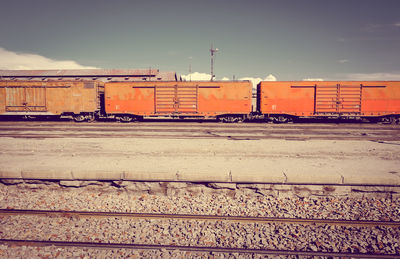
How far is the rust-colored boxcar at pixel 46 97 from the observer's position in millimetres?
20094

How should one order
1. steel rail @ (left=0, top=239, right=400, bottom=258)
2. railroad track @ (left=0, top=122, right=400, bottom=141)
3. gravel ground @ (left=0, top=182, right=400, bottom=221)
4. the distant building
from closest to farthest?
steel rail @ (left=0, top=239, right=400, bottom=258) < gravel ground @ (left=0, top=182, right=400, bottom=221) < railroad track @ (left=0, top=122, right=400, bottom=141) < the distant building

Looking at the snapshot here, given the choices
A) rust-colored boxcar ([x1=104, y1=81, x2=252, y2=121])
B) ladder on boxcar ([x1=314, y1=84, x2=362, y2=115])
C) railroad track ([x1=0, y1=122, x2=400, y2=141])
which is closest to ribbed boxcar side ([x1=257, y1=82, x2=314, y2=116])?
ladder on boxcar ([x1=314, y1=84, x2=362, y2=115])

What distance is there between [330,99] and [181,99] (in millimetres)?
12182

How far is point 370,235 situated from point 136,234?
14.6ft

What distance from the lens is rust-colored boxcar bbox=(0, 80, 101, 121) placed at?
2009cm

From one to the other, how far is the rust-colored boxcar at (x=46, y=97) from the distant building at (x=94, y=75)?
3494cm

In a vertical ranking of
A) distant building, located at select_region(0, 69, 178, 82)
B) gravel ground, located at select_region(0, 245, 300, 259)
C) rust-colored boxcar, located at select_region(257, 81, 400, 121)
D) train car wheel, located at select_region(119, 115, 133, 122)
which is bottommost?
gravel ground, located at select_region(0, 245, 300, 259)

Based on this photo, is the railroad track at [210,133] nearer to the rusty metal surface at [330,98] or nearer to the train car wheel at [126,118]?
the rusty metal surface at [330,98]

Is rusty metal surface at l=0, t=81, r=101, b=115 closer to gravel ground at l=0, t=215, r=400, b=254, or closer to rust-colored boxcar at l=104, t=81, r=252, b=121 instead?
rust-colored boxcar at l=104, t=81, r=252, b=121

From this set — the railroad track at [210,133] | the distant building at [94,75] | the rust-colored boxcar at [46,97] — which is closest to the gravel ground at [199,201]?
the railroad track at [210,133]

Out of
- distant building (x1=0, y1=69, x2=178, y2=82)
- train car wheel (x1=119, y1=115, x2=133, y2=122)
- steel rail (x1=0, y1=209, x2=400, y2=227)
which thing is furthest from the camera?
distant building (x1=0, y1=69, x2=178, y2=82)

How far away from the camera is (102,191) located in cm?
620

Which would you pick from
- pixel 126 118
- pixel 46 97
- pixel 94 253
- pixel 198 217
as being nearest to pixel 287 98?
pixel 126 118

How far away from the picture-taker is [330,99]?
19172 mm
